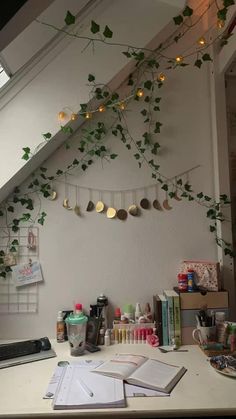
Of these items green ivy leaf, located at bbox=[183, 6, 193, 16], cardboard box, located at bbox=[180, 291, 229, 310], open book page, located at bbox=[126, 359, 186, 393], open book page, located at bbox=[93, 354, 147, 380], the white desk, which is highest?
green ivy leaf, located at bbox=[183, 6, 193, 16]

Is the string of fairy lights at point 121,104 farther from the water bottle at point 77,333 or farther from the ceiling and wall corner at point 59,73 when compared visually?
the water bottle at point 77,333

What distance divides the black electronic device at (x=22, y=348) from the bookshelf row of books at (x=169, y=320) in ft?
1.98

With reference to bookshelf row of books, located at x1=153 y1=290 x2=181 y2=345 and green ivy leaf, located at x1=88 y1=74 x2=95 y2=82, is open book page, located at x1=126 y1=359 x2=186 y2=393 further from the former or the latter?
green ivy leaf, located at x1=88 y1=74 x2=95 y2=82

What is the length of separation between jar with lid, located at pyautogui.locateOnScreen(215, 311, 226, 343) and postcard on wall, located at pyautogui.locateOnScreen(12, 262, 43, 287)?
40.2 inches

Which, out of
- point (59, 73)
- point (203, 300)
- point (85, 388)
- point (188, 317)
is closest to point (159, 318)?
point (188, 317)

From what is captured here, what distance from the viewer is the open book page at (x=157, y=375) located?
121cm

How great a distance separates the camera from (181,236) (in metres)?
1.89

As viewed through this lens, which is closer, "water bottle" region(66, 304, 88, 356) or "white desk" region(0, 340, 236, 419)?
"white desk" region(0, 340, 236, 419)

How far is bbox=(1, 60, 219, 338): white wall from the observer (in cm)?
185

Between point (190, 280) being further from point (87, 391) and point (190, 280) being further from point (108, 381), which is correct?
point (87, 391)

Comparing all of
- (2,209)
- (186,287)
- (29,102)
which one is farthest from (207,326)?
(29,102)

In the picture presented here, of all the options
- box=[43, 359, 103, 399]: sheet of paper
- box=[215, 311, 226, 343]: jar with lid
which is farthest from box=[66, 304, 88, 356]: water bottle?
box=[215, 311, 226, 343]: jar with lid

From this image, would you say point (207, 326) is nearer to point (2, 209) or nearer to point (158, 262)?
point (158, 262)

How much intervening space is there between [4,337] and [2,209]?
75 centimetres
